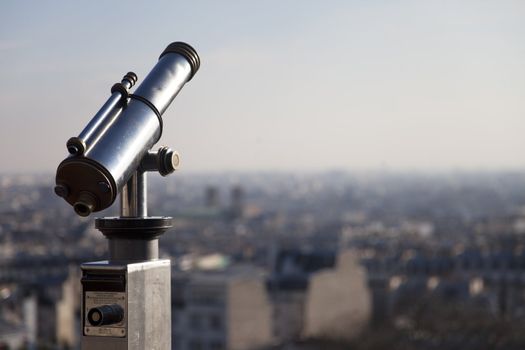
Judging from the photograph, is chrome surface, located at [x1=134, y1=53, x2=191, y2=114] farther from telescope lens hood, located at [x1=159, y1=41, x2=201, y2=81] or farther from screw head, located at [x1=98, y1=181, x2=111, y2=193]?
screw head, located at [x1=98, y1=181, x2=111, y2=193]

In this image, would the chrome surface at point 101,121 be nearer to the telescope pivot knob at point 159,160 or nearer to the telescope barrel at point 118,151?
the telescope barrel at point 118,151

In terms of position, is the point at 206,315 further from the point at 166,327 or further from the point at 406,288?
the point at 166,327

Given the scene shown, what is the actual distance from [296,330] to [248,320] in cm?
431

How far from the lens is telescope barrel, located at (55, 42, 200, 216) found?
74.5 inches

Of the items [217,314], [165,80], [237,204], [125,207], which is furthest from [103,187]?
[237,204]

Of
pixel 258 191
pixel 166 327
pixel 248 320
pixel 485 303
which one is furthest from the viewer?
pixel 258 191

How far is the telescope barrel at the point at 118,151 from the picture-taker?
1.89 metres

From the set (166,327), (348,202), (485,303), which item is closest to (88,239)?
(485,303)

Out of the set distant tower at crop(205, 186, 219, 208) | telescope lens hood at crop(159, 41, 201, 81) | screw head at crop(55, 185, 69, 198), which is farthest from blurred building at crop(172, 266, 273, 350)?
distant tower at crop(205, 186, 219, 208)

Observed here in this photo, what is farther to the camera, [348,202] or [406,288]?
[348,202]

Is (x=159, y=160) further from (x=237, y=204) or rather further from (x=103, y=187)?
(x=237, y=204)

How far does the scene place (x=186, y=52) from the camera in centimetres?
221

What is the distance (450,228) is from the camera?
200 ft

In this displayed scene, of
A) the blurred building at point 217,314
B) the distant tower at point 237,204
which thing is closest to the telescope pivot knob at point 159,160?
the blurred building at point 217,314
